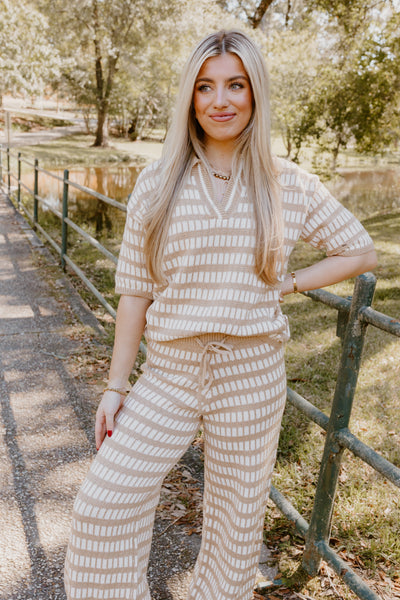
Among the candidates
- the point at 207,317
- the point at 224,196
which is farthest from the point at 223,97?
the point at 207,317

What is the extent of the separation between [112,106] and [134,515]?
31.6 metres

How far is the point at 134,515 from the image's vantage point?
163cm

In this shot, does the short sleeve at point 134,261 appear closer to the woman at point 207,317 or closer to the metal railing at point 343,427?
the woman at point 207,317

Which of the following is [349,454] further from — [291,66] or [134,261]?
[291,66]

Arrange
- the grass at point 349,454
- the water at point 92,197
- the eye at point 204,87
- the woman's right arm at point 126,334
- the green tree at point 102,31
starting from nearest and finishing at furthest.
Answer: the eye at point 204,87 < the woman's right arm at point 126,334 < the grass at point 349,454 < the water at point 92,197 < the green tree at point 102,31

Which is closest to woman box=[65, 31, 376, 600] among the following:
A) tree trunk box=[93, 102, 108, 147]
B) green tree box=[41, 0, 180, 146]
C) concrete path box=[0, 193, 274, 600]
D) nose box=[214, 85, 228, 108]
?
nose box=[214, 85, 228, 108]

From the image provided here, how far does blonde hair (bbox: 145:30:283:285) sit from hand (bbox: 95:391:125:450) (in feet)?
1.20

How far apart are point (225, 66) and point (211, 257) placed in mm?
524

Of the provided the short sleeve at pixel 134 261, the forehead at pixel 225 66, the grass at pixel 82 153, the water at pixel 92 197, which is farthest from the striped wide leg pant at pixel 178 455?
the grass at pixel 82 153

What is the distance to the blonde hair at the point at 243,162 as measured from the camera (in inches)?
64.2

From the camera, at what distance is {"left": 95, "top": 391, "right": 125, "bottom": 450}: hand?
171 cm

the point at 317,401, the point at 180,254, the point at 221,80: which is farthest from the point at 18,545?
the point at 317,401

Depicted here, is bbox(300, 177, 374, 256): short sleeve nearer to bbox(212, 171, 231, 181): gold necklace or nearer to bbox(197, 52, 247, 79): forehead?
bbox(212, 171, 231, 181): gold necklace

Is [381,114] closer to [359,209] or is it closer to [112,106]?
[359,209]
